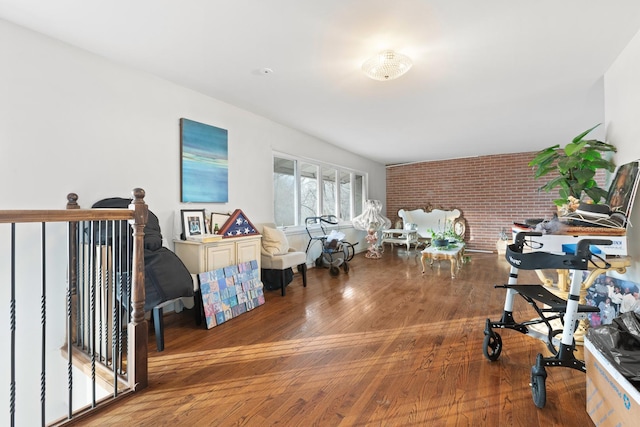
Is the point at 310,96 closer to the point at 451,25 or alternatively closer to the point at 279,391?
the point at 451,25

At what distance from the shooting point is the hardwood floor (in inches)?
58.1

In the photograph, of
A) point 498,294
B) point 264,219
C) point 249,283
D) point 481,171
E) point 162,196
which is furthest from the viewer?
point 481,171

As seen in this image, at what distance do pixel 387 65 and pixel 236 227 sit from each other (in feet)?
7.02

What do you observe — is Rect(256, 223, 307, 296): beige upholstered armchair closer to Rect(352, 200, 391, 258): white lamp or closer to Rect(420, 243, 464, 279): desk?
Rect(420, 243, 464, 279): desk

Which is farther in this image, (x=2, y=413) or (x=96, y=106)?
(x=96, y=106)

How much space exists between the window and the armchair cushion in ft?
2.32

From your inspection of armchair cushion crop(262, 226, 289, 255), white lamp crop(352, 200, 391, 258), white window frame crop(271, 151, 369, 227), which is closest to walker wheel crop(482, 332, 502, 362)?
armchair cushion crop(262, 226, 289, 255)

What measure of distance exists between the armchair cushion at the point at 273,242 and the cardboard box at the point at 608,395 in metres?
2.83

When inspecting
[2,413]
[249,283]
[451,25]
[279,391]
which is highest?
[451,25]

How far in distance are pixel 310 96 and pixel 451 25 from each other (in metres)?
1.59

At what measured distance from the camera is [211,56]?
2354 millimetres

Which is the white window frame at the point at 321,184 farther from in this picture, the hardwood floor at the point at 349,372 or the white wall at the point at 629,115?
the white wall at the point at 629,115

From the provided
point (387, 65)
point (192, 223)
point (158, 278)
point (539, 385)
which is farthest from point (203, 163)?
point (539, 385)

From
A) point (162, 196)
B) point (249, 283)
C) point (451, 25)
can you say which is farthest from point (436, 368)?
point (162, 196)
